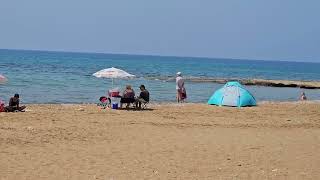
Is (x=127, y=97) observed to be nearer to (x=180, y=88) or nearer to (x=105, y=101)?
(x=105, y=101)

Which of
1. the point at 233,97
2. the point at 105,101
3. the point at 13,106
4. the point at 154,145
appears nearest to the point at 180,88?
the point at 233,97

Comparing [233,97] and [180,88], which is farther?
[180,88]

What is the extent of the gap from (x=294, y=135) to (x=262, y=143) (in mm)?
2083

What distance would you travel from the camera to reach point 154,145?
38.6 feet

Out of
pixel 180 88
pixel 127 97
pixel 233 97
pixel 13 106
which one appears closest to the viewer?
pixel 13 106

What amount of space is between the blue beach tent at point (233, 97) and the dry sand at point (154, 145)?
3.78m

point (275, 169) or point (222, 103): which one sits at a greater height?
point (222, 103)

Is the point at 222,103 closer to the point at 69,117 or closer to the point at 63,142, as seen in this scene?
the point at 69,117

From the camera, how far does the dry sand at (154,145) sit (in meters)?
8.99

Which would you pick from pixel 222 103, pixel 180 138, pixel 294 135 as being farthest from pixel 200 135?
pixel 222 103

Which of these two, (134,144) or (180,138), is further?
(180,138)

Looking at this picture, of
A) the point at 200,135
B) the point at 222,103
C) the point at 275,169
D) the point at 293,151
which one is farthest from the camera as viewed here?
the point at 222,103

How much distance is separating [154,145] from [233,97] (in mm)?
11292

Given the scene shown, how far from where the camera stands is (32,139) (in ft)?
38.9
